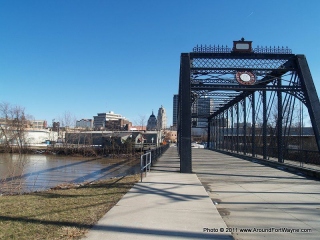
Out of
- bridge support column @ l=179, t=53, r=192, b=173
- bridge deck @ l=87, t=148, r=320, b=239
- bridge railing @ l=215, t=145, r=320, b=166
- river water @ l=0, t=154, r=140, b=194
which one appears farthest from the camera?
river water @ l=0, t=154, r=140, b=194

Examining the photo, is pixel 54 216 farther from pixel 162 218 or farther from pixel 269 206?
pixel 269 206

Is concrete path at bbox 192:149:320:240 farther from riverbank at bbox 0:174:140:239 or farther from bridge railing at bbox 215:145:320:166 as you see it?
bridge railing at bbox 215:145:320:166

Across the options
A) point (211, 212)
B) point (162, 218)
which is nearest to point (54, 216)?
point (162, 218)

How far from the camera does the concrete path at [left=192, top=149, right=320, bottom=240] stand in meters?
4.80

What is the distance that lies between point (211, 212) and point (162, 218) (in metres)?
1.08

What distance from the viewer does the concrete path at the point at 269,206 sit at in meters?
4.80

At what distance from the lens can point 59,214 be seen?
17.9 ft

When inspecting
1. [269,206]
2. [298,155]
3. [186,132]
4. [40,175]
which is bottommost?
[40,175]

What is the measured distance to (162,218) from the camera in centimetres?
530

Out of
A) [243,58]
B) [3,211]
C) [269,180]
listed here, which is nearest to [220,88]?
[243,58]

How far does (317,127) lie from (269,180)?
11.8 feet

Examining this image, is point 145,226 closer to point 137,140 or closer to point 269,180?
point 269,180

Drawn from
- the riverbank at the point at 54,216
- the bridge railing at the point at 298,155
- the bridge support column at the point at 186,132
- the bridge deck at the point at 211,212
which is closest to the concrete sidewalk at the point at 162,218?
the bridge deck at the point at 211,212

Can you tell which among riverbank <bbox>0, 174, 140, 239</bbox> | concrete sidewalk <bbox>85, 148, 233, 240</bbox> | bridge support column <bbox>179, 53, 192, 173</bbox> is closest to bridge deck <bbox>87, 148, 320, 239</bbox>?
concrete sidewalk <bbox>85, 148, 233, 240</bbox>
